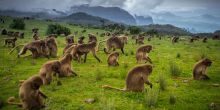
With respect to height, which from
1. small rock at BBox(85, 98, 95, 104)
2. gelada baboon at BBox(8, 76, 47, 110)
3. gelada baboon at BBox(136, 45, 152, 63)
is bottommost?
small rock at BBox(85, 98, 95, 104)

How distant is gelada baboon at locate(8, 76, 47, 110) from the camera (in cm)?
1365

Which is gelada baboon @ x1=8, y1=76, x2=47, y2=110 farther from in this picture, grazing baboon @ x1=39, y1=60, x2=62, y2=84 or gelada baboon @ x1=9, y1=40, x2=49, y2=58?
gelada baboon @ x1=9, y1=40, x2=49, y2=58

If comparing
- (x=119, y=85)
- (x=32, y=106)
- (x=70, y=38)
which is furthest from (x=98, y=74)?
(x=70, y=38)

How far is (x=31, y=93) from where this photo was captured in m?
13.7

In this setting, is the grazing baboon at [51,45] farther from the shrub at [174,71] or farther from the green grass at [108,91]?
the shrub at [174,71]

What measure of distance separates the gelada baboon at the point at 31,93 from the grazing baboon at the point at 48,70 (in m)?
3.97

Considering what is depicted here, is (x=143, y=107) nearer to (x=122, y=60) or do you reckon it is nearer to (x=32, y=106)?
(x=32, y=106)

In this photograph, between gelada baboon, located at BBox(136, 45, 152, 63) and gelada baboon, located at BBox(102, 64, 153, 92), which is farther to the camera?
gelada baboon, located at BBox(136, 45, 152, 63)

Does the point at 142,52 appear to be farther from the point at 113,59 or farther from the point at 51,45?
the point at 51,45

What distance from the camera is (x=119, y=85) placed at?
18844mm

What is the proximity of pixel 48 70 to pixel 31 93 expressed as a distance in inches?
178

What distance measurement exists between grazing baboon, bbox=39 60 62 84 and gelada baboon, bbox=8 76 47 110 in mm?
3968

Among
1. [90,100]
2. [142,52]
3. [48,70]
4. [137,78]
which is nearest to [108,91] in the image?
[137,78]

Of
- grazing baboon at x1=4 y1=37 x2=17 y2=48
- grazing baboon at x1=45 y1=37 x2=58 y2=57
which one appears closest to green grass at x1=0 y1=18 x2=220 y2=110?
grazing baboon at x1=45 y1=37 x2=58 y2=57
